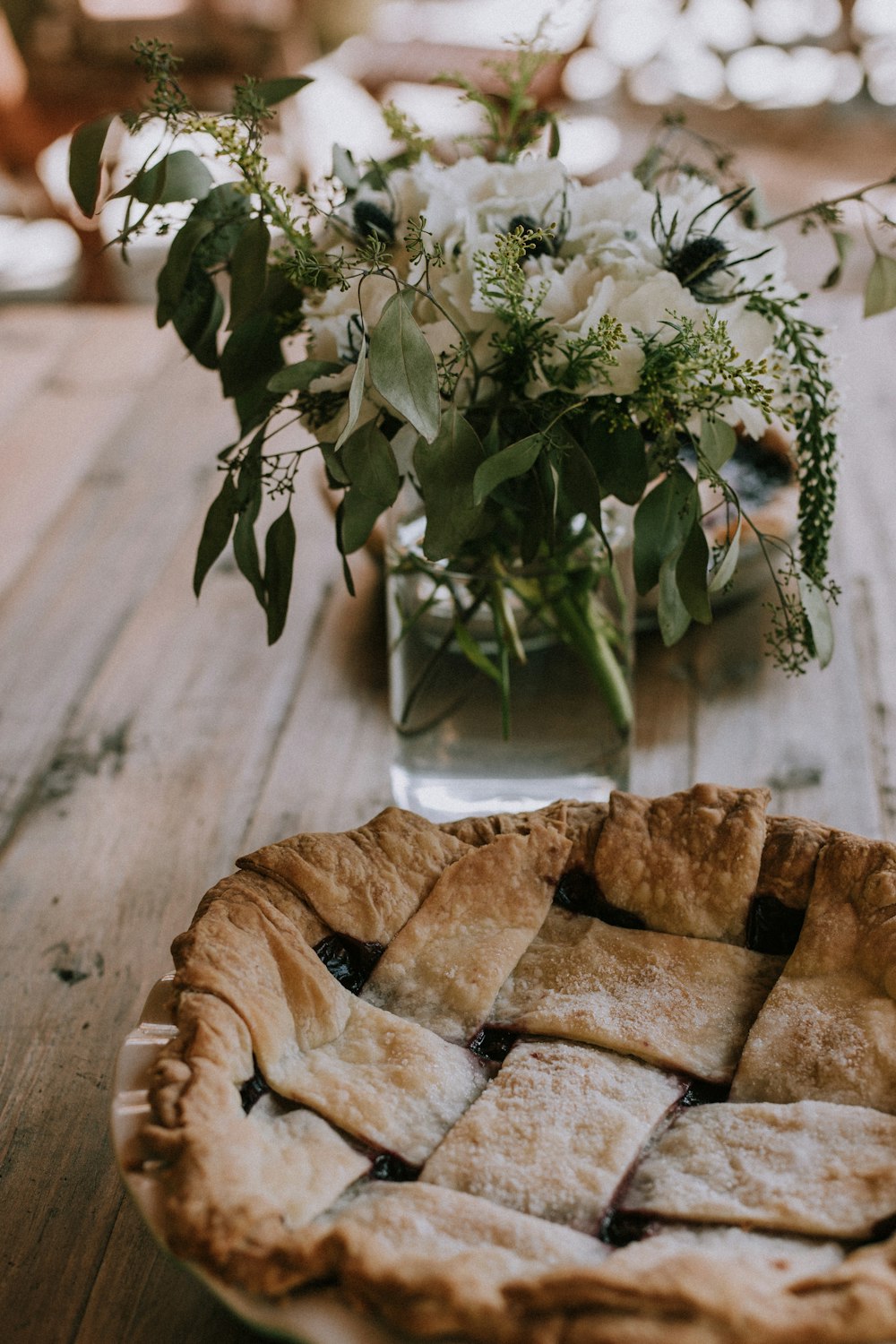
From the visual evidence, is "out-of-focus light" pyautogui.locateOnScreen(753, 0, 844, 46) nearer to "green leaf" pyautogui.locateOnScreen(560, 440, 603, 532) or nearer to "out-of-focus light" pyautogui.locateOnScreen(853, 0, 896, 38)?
"out-of-focus light" pyautogui.locateOnScreen(853, 0, 896, 38)

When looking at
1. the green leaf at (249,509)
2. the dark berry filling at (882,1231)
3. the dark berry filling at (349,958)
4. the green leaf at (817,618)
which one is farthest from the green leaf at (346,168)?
the dark berry filling at (882,1231)

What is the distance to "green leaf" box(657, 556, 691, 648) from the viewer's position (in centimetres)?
96

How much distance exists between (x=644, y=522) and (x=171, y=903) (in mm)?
597

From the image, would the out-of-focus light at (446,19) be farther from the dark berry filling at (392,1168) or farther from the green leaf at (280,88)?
the dark berry filling at (392,1168)

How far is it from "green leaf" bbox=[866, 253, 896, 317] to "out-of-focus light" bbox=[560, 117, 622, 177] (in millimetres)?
3555

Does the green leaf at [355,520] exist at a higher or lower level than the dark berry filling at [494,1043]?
higher

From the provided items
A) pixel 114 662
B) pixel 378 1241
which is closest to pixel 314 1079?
pixel 378 1241

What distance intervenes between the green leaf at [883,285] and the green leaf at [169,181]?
0.58m

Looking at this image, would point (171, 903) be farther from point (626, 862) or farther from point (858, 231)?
point (858, 231)

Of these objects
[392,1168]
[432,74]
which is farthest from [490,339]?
[432,74]

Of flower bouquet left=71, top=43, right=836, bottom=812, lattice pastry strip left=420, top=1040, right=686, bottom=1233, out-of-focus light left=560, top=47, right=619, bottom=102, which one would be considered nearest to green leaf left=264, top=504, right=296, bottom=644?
flower bouquet left=71, top=43, right=836, bottom=812

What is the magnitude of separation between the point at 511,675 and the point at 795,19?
15.0 feet

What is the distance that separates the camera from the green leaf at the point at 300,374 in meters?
0.94

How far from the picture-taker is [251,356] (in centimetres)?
104
